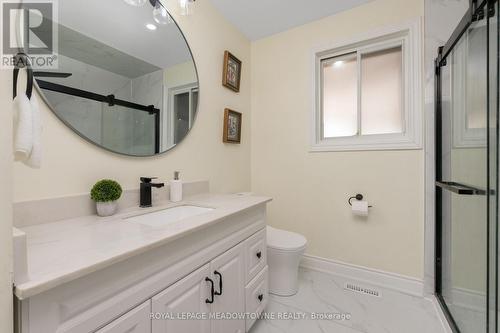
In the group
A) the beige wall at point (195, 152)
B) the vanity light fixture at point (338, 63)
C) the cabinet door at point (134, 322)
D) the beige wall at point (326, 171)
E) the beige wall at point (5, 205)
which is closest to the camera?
the beige wall at point (5, 205)

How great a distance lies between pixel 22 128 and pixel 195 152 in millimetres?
1239

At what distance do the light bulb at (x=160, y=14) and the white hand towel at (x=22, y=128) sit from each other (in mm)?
1171

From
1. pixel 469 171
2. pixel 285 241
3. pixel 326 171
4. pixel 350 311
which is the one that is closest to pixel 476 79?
pixel 469 171

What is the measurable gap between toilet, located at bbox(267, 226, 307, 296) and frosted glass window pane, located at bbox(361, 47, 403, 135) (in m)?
1.18

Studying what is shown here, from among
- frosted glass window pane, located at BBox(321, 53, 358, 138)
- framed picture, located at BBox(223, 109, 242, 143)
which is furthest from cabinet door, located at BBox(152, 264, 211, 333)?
frosted glass window pane, located at BBox(321, 53, 358, 138)

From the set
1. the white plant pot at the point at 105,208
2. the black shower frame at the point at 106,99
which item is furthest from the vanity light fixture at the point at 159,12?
the white plant pot at the point at 105,208

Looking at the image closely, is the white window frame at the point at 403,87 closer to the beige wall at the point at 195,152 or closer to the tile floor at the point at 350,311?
the beige wall at the point at 195,152

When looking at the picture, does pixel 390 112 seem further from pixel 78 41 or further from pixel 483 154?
pixel 78 41

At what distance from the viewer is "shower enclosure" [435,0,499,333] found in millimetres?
1058

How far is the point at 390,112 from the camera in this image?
194 centimetres

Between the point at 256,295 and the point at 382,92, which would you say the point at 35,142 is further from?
the point at 382,92

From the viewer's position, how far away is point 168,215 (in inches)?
48.6

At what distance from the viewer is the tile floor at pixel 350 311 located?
1.43 metres

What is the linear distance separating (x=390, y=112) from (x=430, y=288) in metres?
1.42
